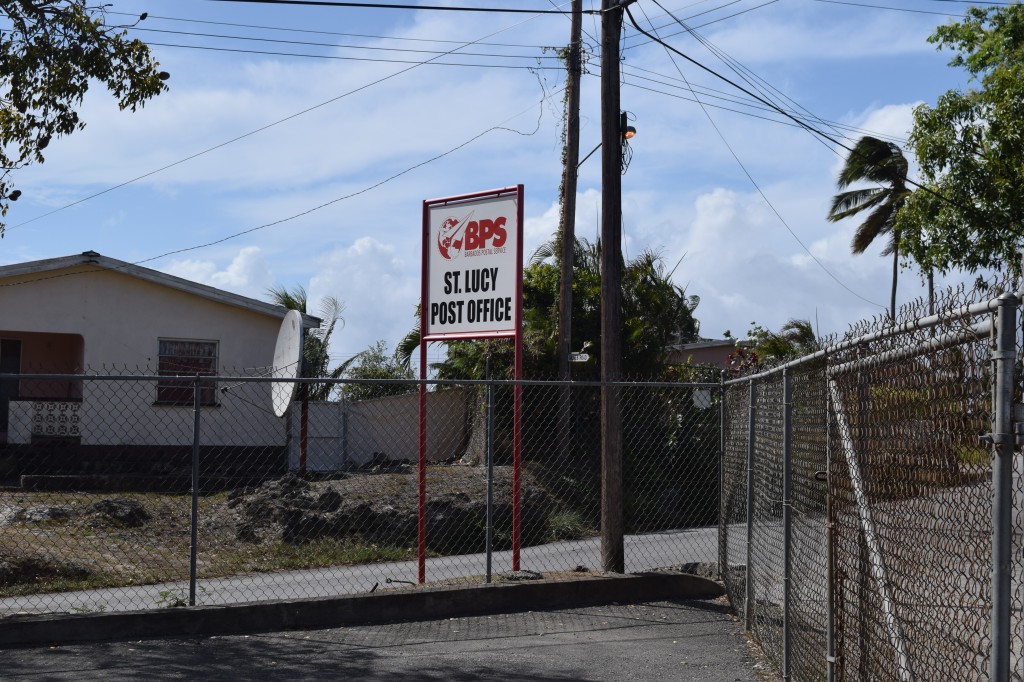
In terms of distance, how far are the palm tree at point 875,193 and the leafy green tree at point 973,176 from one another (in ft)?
37.9

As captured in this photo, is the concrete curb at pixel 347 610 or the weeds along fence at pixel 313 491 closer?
the concrete curb at pixel 347 610

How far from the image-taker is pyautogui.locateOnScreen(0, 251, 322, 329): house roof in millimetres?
19109

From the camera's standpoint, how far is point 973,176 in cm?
1978

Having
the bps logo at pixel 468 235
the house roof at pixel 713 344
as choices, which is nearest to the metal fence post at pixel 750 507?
the bps logo at pixel 468 235

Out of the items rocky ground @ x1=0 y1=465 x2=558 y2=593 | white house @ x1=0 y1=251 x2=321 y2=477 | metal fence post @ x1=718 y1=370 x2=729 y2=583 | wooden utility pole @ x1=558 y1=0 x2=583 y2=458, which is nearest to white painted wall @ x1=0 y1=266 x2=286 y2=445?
white house @ x1=0 y1=251 x2=321 y2=477

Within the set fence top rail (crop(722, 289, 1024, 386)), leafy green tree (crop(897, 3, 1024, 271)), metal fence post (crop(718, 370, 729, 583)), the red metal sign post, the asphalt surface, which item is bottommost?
the asphalt surface

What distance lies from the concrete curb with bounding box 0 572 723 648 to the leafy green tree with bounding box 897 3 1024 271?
12.9 m

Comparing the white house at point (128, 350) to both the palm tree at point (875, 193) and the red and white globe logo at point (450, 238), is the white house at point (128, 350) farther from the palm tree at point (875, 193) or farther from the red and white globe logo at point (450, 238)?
the palm tree at point (875, 193)

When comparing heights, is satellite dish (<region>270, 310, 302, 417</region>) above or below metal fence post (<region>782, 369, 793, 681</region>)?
above

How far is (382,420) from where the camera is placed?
19.9 m

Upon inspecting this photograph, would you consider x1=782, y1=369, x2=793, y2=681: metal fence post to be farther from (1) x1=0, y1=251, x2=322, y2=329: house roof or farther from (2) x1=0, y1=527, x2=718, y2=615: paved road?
(1) x1=0, y1=251, x2=322, y2=329: house roof

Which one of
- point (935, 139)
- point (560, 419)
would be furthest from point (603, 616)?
point (935, 139)

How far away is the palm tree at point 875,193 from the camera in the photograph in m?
33.0

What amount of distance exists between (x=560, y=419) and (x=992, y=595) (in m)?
13.1
